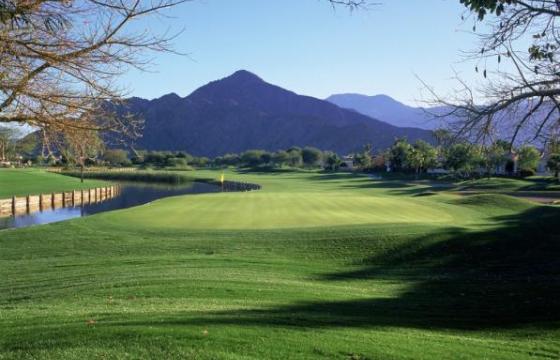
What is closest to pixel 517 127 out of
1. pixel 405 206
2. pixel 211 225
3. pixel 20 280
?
pixel 20 280

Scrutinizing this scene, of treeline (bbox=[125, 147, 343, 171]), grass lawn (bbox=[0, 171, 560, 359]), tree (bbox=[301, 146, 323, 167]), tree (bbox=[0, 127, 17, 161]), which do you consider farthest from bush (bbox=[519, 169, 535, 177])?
tree (bbox=[301, 146, 323, 167])

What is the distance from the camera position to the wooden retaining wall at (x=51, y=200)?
166ft

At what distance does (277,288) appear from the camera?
12.7 meters

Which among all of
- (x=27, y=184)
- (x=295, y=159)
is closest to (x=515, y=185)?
(x=27, y=184)

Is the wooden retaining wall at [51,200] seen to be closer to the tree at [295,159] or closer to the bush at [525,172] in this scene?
the bush at [525,172]

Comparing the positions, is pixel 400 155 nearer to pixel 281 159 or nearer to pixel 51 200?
→ pixel 51 200

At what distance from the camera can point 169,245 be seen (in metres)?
20.5

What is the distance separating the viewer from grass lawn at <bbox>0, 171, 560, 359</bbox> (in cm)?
708

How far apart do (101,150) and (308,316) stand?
14.0 ft

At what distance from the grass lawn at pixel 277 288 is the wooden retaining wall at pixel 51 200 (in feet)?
84.7

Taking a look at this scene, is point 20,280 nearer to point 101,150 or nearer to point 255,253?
→ point 255,253

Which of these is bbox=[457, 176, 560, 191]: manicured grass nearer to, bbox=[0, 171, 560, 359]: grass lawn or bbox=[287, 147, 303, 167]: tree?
bbox=[0, 171, 560, 359]: grass lawn

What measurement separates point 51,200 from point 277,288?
53.6 meters

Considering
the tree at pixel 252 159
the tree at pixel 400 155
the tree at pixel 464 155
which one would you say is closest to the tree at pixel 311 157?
the tree at pixel 252 159
